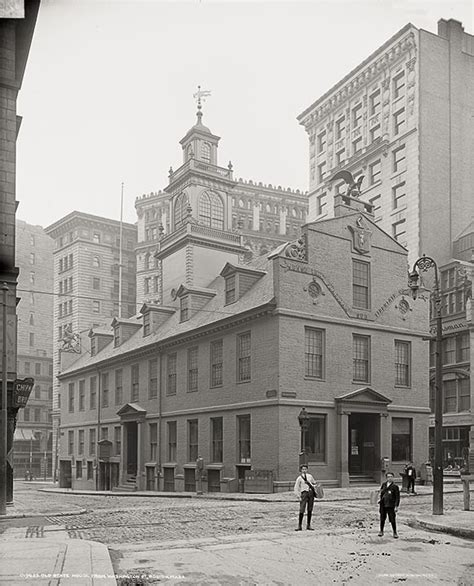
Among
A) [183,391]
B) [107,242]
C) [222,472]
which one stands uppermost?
[107,242]

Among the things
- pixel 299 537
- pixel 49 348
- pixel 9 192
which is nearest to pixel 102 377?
pixel 9 192

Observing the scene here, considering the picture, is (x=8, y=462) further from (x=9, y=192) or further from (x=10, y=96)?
(x=10, y=96)

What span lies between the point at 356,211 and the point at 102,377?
23.3m

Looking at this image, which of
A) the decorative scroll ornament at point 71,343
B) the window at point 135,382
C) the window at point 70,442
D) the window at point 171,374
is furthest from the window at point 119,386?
the decorative scroll ornament at point 71,343

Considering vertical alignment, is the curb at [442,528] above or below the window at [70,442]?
above

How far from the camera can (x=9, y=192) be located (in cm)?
2322

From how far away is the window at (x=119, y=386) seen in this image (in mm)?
48750

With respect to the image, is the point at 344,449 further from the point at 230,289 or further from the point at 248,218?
the point at 248,218

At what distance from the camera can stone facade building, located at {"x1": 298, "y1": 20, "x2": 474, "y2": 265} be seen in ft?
121

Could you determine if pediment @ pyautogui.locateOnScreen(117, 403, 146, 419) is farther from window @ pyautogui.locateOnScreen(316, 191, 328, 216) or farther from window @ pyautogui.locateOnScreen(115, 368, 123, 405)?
window @ pyautogui.locateOnScreen(316, 191, 328, 216)

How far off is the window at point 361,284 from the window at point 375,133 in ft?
92.6

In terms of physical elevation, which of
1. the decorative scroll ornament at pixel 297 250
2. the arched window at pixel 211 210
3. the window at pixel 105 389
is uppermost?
the arched window at pixel 211 210

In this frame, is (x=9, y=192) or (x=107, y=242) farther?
(x=107, y=242)

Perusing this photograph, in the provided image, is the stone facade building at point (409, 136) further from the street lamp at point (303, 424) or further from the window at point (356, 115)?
the street lamp at point (303, 424)
